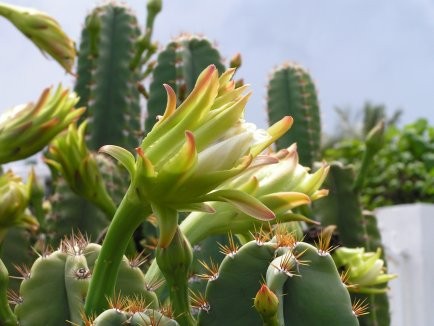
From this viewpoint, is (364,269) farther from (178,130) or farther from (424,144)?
(424,144)

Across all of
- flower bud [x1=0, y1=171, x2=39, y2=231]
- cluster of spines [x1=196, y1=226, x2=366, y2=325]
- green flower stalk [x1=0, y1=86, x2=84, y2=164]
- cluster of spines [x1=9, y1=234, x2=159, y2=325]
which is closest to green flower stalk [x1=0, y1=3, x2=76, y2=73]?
green flower stalk [x1=0, y1=86, x2=84, y2=164]

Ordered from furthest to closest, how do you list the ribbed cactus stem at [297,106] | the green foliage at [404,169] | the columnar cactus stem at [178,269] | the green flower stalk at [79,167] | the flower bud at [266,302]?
the green foliage at [404,169], the ribbed cactus stem at [297,106], the green flower stalk at [79,167], the columnar cactus stem at [178,269], the flower bud at [266,302]

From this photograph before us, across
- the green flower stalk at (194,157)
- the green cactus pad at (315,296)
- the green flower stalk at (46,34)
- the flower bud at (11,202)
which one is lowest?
the green cactus pad at (315,296)

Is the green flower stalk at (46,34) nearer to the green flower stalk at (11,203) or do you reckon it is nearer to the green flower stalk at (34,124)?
the green flower stalk at (34,124)

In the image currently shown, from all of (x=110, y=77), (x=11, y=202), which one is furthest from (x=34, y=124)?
(x=110, y=77)

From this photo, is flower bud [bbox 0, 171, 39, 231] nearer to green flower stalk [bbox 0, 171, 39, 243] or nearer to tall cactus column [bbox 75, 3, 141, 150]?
green flower stalk [bbox 0, 171, 39, 243]

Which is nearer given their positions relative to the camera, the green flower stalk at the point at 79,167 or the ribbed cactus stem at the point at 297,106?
the green flower stalk at the point at 79,167

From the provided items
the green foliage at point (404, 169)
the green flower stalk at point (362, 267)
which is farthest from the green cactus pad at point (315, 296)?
the green foliage at point (404, 169)
